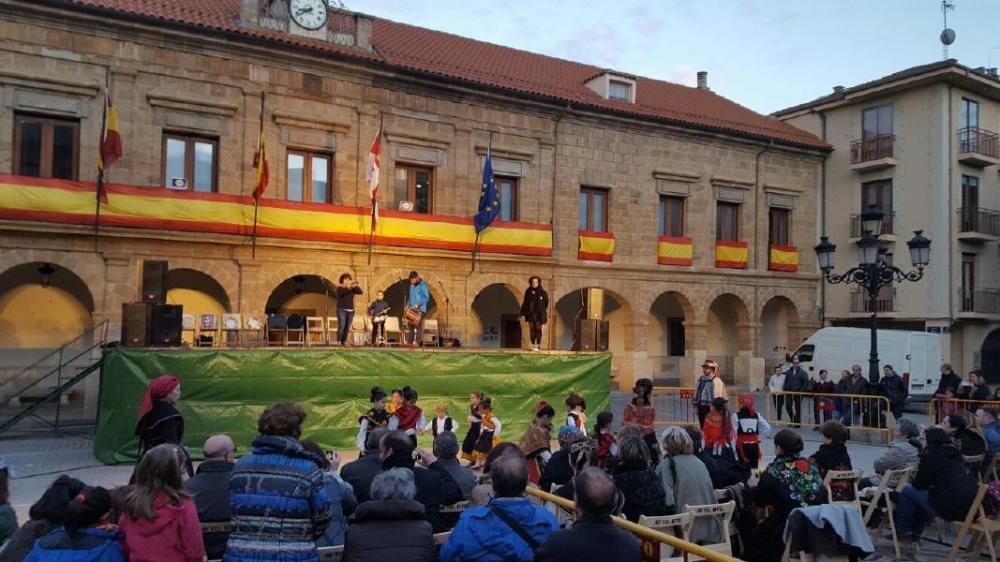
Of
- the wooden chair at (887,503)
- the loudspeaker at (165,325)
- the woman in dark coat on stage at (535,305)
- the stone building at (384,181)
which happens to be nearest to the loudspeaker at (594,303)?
the stone building at (384,181)

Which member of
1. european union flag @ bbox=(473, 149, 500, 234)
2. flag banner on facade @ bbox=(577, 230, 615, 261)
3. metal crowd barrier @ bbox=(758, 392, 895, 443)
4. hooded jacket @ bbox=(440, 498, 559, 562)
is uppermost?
european union flag @ bbox=(473, 149, 500, 234)

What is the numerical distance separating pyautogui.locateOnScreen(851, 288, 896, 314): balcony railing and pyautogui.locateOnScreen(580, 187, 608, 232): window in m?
10.3

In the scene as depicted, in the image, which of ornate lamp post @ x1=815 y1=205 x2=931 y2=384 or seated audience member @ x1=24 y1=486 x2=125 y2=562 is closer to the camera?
seated audience member @ x1=24 y1=486 x2=125 y2=562

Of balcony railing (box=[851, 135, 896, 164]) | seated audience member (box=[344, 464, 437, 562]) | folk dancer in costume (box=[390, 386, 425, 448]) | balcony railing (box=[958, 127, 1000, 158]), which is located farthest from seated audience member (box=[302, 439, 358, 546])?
balcony railing (box=[958, 127, 1000, 158])

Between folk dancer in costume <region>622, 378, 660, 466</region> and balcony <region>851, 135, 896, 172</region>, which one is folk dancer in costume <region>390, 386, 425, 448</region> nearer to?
folk dancer in costume <region>622, 378, 660, 466</region>

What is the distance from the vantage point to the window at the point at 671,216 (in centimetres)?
2464

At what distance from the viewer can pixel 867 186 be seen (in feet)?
90.1

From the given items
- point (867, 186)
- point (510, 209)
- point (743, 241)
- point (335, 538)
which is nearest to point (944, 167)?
point (867, 186)

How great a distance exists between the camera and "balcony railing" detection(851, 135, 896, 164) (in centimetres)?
2675

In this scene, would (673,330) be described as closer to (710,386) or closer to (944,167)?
(944,167)

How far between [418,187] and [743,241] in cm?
1200

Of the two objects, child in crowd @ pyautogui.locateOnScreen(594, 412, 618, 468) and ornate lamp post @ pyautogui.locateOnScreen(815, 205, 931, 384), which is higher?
ornate lamp post @ pyautogui.locateOnScreen(815, 205, 931, 384)

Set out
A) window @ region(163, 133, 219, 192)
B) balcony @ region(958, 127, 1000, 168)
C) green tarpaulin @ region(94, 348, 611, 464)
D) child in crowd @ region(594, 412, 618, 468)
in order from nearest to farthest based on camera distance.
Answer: child in crowd @ region(594, 412, 618, 468)
green tarpaulin @ region(94, 348, 611, 464)
window @ region(163, 133, 219, 192)
balcony @ region(958, 127, 1000, 168)

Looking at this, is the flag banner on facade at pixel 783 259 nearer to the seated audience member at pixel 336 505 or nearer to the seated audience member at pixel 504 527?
the seated audience member at pixel 336 505
